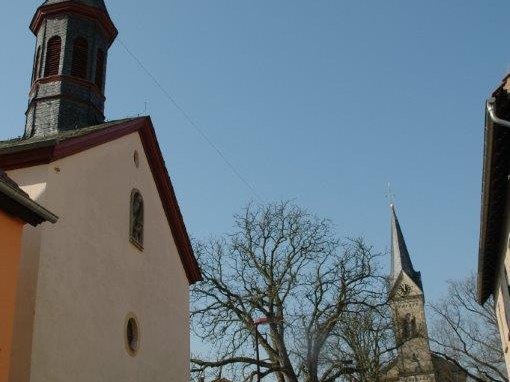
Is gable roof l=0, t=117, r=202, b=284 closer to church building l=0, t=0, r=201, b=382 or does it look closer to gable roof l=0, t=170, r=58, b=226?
church building l=0, t=0, r=201, b=382

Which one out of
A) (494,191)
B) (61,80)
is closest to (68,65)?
(61,80)

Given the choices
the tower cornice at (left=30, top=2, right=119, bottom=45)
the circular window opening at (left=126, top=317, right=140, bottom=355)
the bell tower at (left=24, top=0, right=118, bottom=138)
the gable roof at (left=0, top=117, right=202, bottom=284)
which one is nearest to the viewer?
the gable roof at (left=0, top=117, right=202, bottom=284)

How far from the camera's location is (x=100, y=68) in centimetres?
1716

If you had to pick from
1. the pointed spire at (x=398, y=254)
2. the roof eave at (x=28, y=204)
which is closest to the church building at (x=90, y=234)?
the roof eave at (x=28, y=204)

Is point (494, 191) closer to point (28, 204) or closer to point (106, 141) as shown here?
point (28, 204)

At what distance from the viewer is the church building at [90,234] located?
1041cm

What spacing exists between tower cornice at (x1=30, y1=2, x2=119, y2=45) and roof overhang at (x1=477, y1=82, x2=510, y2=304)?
11.7 metres

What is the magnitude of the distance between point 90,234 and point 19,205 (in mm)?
3423

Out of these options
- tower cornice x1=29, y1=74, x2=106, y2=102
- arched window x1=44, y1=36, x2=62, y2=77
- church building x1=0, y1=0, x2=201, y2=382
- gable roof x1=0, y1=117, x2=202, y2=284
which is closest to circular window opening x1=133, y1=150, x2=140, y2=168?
church building x1=0, y1=0, x2=201, y2=382

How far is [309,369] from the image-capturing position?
2305 centimetres

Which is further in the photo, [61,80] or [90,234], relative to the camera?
[61,80]

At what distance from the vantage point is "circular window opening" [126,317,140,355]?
42.8 feet

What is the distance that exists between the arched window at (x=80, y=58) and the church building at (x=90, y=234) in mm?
34

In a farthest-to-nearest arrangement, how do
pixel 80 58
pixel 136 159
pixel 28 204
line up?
pixel 80 58 → pixel 136 159 → pixel 28 204
